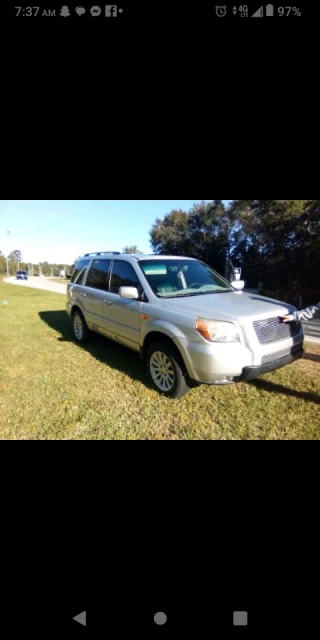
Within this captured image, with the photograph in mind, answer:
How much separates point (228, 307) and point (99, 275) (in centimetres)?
276

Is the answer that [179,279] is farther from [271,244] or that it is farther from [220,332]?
[271,244]

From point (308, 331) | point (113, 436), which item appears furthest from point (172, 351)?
point (308, 331)

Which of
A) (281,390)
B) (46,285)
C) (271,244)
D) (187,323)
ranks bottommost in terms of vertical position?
(281,390)

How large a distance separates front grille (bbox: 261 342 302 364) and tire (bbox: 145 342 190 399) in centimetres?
89

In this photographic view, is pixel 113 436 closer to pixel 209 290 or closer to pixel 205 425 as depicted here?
pixel 205 425

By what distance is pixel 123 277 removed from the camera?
4.05m

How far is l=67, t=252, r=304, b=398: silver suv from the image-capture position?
103 inches

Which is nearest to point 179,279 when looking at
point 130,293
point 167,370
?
point 130,293

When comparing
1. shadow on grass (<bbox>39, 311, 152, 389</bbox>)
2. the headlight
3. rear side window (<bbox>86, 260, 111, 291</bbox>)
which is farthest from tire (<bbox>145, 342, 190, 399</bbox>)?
rear side window (<bbox>86, 260, 111, 291</bbox>)

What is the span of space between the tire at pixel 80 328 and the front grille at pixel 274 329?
368cm

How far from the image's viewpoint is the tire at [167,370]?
2.93 metres
